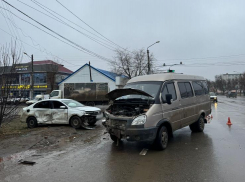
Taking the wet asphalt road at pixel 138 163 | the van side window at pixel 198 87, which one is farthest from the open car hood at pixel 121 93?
the van side window at pixel 198 87

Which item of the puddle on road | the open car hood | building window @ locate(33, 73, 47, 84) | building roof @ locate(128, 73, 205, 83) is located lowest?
the puddle on road

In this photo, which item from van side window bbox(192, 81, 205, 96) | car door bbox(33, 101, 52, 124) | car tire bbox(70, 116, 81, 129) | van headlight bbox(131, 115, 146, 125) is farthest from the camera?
car door bbox(33, 101, 52, 124)

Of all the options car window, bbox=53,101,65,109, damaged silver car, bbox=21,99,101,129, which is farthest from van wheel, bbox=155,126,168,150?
car window, bbox=53,101,65,109

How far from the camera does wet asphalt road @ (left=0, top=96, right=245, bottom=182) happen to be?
4340mm

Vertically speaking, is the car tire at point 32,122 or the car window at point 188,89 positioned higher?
the car window at point 188,89

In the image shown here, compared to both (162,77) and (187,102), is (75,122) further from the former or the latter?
(187,102)

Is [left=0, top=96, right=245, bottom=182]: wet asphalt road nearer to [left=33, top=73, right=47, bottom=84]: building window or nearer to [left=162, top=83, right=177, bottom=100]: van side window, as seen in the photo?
[left=162, top=83, right=177, bottom=100]: van side window

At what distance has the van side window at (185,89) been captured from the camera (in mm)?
7370

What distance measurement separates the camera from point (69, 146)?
722cm

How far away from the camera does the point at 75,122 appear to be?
410 inches

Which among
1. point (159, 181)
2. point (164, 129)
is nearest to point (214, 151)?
point (164, 129)

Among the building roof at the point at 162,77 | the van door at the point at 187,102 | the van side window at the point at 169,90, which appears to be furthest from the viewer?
the van door at the point at 187,102

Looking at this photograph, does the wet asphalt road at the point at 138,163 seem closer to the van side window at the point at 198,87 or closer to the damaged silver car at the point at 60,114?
the van side window at the point at 198,87

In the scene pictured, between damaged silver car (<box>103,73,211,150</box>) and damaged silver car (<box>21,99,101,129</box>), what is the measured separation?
362 centimetres
